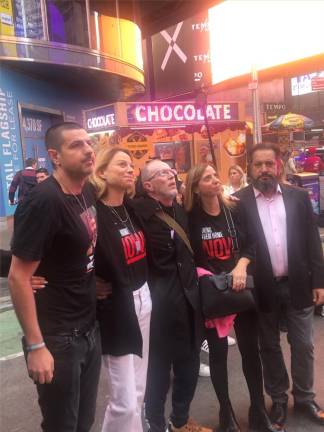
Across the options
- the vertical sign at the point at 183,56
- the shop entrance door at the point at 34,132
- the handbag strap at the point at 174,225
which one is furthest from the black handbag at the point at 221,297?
the vertical sign at the point at 183,56

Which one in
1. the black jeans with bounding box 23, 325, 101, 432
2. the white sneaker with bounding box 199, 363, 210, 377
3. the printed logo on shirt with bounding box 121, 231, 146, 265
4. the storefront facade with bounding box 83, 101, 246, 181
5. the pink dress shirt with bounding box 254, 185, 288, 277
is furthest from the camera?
the storefront facade with bounding box 83, 101, 246, 181

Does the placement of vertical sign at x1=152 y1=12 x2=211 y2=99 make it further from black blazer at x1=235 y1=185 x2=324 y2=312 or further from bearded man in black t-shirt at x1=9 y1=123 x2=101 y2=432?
bearded man in black t-shirt at x1=9 y1=123 x2=101 y2=432

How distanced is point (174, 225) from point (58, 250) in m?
0.93

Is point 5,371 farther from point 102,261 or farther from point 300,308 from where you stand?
point 300,308

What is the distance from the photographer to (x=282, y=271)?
115 inches

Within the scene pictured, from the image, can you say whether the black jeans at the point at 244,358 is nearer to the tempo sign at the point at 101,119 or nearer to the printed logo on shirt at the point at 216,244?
the printed logo on shirt at the point at 216,244

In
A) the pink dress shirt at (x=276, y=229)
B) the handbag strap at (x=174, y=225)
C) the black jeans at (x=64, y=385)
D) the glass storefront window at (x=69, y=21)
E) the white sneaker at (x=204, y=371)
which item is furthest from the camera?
the glass storefront window at (x=69, y=21)

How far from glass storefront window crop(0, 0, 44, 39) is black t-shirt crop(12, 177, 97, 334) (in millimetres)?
11066

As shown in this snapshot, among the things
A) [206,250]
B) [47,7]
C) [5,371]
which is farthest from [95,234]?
[47,7]

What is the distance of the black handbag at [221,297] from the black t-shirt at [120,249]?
0.44 metres

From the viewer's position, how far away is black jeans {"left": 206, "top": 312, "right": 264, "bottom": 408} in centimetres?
276

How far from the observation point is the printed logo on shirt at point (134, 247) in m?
2.38

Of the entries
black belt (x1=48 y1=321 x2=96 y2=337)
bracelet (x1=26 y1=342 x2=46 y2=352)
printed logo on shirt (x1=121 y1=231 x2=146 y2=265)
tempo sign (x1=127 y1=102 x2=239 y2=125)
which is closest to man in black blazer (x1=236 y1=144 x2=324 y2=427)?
printed logo on shirt (x1=121 y1=231 x2=146 y2=265)

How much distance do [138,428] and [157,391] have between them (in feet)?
1.28
